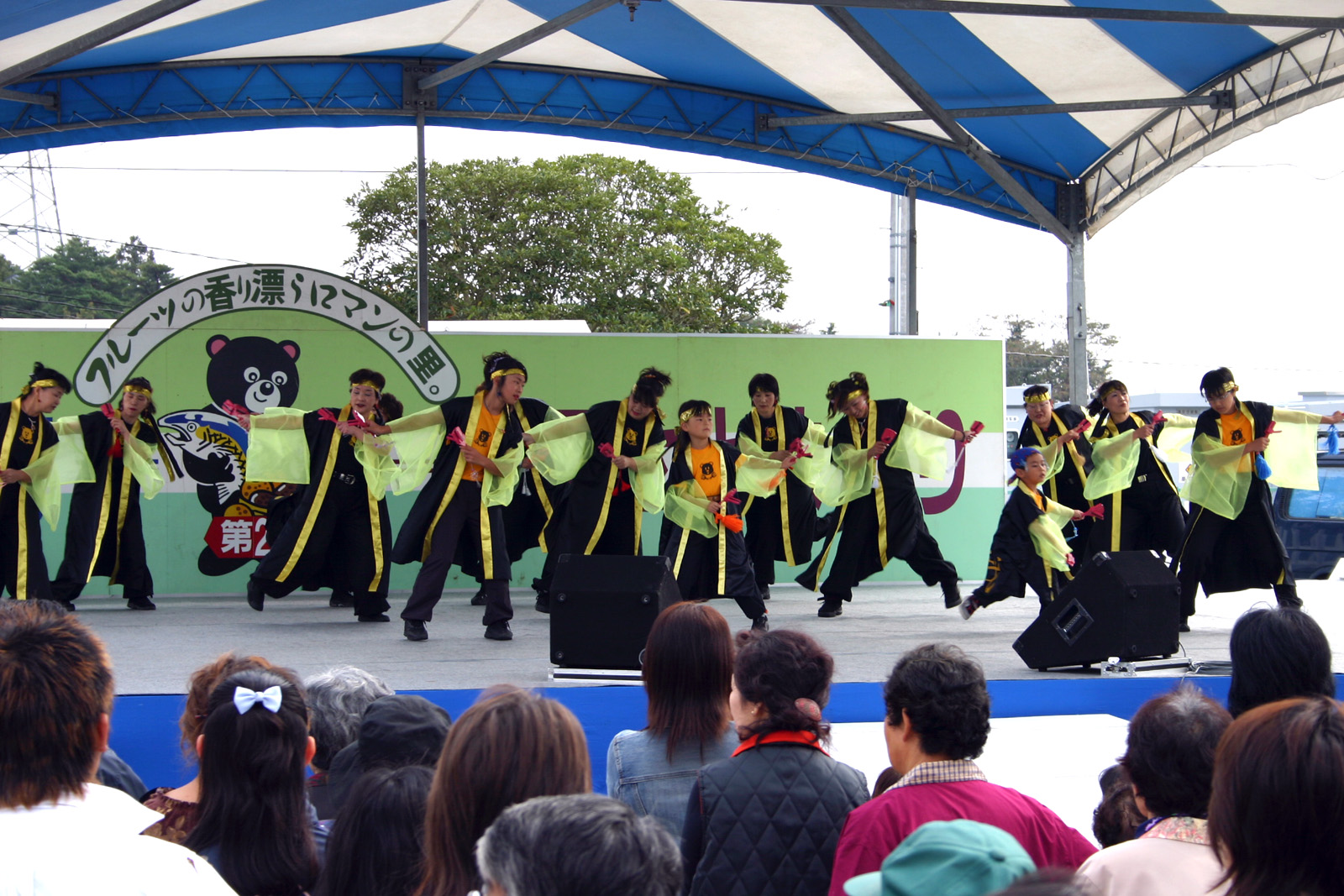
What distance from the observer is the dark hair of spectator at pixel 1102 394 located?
227 inches

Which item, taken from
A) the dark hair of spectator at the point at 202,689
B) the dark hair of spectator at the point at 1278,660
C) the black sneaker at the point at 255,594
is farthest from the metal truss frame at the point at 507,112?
the dark hair of spectator at the point at 202,689

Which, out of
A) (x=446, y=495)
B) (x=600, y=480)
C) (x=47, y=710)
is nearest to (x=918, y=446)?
(x=600, y=480)

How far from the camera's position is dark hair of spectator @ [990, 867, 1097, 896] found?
817 millimetres

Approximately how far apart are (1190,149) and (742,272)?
13.3 metres

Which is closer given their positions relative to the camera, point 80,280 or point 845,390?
point 845,390

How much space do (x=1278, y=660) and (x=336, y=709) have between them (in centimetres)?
185

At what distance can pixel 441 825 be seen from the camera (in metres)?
1.44

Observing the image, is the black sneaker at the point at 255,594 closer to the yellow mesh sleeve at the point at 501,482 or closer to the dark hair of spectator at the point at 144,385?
the dark hair of spectator at the point at 144,385

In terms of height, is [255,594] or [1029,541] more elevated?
[1029,541]

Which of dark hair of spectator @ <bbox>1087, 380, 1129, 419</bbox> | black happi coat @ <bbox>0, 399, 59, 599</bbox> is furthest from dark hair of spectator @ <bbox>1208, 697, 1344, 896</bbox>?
black happi coat @ <bbox>0, 399, 59, 599</bbox>

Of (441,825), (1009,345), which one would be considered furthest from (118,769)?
(1009,345)

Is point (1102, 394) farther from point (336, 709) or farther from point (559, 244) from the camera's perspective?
point (559, 244)

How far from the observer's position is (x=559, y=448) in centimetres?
533

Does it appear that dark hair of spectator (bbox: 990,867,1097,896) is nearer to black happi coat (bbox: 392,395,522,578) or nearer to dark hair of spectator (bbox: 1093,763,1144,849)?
dark hair of spectator (bbox: 1093,763,1144,849)
